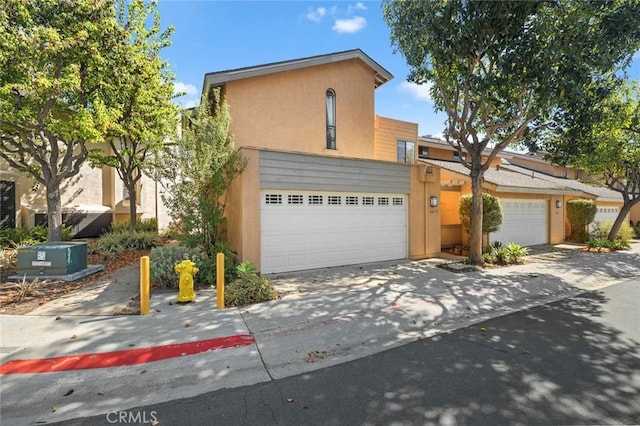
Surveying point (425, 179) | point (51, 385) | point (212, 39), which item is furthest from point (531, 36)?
point (51, 385)

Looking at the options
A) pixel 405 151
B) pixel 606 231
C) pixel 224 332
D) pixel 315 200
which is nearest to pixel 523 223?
pixel 405 151

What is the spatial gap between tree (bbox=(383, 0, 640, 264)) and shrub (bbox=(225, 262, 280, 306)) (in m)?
8.24

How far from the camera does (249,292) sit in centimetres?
662

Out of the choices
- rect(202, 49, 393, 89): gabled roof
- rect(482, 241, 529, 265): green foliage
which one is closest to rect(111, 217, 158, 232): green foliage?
rect(202, 49, 393, 89): gabled roof

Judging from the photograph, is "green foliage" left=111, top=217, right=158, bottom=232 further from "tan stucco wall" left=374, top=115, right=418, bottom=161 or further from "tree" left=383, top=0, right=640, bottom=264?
"tree" left=383, top=0, right=640, bottom=264

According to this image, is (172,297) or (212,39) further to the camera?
(212,39)

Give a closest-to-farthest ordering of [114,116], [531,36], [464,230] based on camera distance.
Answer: [531,36]
[114,116]
[464,230]

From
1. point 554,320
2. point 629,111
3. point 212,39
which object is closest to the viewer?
point 554,320

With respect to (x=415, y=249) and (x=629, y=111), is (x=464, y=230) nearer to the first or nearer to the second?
(x=415, y=249)

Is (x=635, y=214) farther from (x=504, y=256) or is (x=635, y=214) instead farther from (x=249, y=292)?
(x=249, y=292)

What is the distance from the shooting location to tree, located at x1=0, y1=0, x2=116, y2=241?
802 centimetres

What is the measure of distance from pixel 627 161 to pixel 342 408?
19.3 meters

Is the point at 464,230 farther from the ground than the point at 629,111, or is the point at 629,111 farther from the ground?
the point at 629,111

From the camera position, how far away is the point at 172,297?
6762mm
